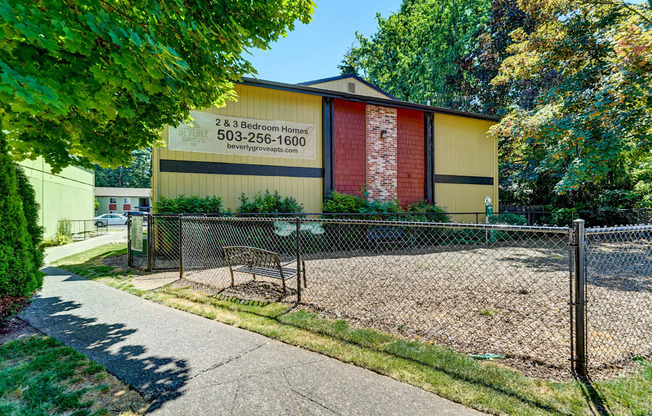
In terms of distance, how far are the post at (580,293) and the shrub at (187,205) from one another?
8593 millimetres

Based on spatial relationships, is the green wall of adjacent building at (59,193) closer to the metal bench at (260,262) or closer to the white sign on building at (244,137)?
the white sign on building at (244,137)

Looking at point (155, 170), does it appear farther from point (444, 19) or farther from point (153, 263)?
point (444, 19)

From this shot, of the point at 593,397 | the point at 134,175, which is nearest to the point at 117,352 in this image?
the point at 593,397

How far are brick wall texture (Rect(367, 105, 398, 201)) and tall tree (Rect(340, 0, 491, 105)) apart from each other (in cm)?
1307

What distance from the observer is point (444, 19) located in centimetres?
2255

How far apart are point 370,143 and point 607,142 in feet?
24.5

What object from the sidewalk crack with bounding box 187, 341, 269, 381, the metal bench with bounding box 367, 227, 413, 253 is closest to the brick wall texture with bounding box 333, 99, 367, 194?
the metal bench with bounding box 367, 227, 413, 253

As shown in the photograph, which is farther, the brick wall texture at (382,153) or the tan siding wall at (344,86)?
the tan siding wall at (344,86)

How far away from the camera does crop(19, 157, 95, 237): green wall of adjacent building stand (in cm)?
1239

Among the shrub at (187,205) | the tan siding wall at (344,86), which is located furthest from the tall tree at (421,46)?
the shrub at (187,205)

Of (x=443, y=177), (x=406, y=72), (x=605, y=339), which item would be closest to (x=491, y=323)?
(x=605, y=339)

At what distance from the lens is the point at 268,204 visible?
1000cm

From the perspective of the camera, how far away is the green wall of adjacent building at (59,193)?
12.4 m

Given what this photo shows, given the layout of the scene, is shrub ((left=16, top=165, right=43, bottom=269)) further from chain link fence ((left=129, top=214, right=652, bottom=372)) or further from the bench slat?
the bench slat
